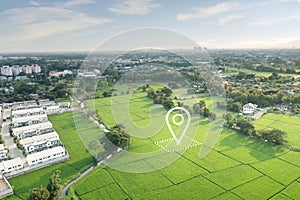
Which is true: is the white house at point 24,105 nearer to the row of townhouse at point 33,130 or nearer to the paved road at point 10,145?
the row of townhouse at point 33,130

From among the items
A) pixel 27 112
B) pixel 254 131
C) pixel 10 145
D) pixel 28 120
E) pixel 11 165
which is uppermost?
pixel 27 112

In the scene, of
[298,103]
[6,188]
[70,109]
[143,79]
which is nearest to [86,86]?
[70,109]

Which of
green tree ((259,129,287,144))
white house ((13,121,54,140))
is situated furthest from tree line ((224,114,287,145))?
white house ((13,121,54,140))

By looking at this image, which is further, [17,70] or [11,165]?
[17,70]

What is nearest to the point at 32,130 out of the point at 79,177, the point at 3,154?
the point at 3,154

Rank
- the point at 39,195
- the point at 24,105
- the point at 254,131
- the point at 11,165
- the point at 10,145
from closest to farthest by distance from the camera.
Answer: the point at 39,195
the point at 11,165
the point at 10,145
the point at 254,131
the point at 24,105

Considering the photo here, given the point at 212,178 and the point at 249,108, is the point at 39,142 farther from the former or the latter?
the point at 249,108

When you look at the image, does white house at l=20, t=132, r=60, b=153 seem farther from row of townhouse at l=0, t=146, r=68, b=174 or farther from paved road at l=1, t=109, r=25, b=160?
row of townhouse at l=0, t=146, r=68, b=174
